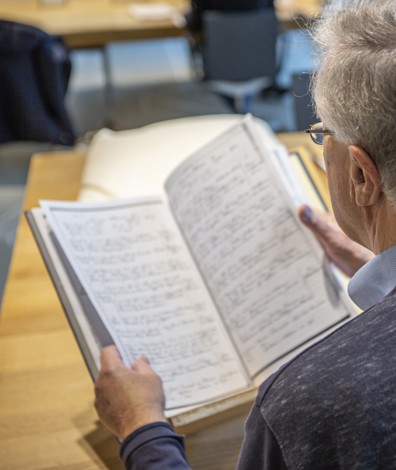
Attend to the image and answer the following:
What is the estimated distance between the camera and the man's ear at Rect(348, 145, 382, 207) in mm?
706

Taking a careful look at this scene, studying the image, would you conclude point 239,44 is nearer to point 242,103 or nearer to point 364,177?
point 242,103

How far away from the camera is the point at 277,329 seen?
3.42 ft

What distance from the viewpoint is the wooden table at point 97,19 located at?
334 cm

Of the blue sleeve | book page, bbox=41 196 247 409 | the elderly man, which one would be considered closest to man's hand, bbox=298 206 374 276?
book page, bbox=41 196 247 409

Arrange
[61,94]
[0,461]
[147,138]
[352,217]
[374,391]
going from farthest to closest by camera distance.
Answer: [61,94] → [147,138] → [0,461] → [352,217] → [374,391]

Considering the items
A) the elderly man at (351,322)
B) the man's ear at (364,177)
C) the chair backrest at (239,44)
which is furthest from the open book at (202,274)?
the chair backrest at (239,44)

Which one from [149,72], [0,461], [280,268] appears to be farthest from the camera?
[149,72]

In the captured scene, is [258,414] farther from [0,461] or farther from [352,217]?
[0,461]

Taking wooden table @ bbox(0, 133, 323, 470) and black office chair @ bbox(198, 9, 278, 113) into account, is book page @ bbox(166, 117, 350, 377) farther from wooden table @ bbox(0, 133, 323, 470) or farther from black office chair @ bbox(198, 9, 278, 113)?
black office chair @ bbox(198, 9, 278, 113)

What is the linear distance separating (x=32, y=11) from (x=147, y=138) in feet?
8.02

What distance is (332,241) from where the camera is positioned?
115 cm

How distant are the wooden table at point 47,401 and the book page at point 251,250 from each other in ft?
0.46

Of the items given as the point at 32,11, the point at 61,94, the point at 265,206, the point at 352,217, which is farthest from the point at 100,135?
the point at 32,11

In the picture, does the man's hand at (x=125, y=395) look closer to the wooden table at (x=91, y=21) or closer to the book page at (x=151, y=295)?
the book page at (x=151, y=295)
